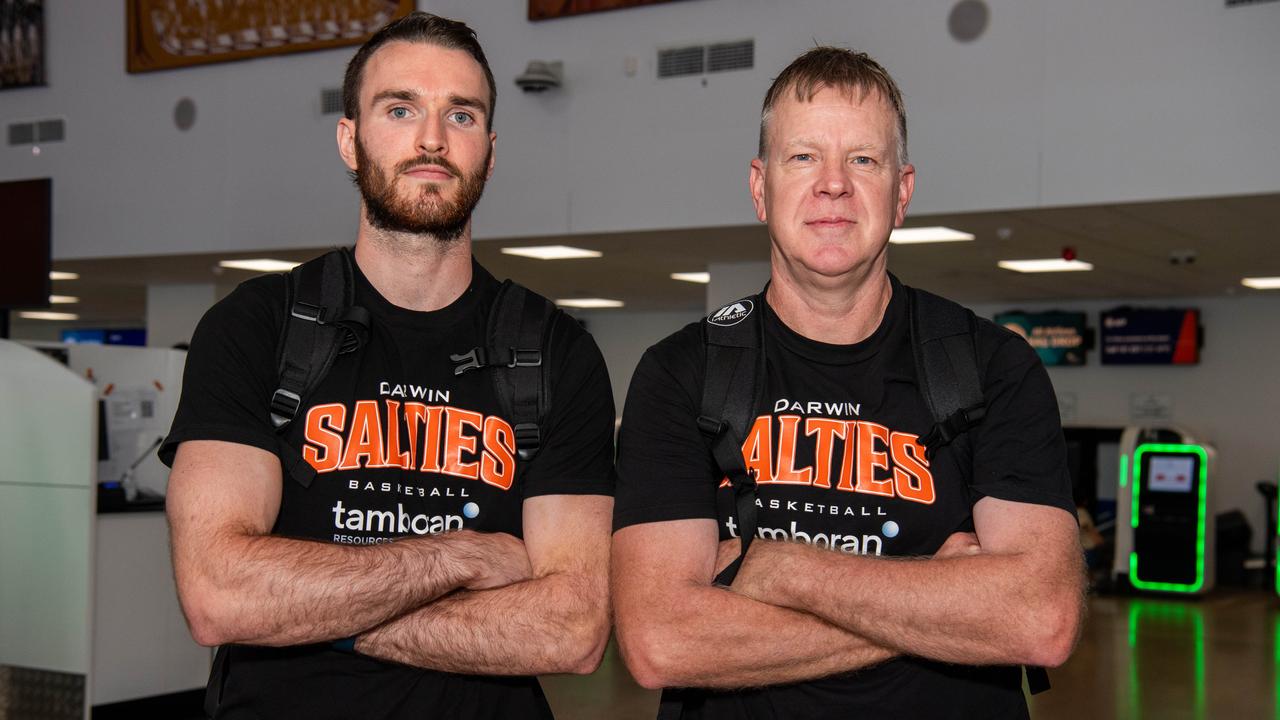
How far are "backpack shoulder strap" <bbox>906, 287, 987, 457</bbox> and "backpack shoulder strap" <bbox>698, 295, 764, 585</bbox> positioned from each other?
23cm

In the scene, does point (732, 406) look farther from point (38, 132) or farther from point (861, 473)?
point (38, 132)

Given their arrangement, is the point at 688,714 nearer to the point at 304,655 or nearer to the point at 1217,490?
the point at 304,655

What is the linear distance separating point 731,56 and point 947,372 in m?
7.35

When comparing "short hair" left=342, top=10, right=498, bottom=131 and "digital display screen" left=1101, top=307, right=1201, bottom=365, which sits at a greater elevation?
"short hair" left=342, top=10, right=498, bottom=131

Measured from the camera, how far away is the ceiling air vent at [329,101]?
34.3 ft

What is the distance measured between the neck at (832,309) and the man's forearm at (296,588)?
65cm

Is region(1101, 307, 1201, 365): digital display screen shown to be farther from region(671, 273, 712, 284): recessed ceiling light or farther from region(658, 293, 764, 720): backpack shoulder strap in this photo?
region(658, 293, 764, 720): backpack shoulder strap

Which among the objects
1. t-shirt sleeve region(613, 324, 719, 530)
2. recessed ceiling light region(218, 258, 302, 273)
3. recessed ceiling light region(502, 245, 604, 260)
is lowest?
t-shirt sleeve region(613, 324, 719, 530)

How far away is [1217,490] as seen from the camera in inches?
539

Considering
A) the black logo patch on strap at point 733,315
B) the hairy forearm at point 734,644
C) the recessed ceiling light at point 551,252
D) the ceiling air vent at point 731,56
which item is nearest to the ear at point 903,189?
the black logo patch on strap at point 733,315

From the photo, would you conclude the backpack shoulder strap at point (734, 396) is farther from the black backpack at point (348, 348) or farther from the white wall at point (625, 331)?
the white wall at point (625, 331)

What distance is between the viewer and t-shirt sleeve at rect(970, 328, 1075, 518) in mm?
1754

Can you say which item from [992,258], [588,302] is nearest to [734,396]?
[992,258]

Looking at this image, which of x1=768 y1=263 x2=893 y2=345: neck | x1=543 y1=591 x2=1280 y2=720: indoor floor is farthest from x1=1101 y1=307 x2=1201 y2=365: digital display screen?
x1=768 y1=263 x2=893 y2=345: neck
